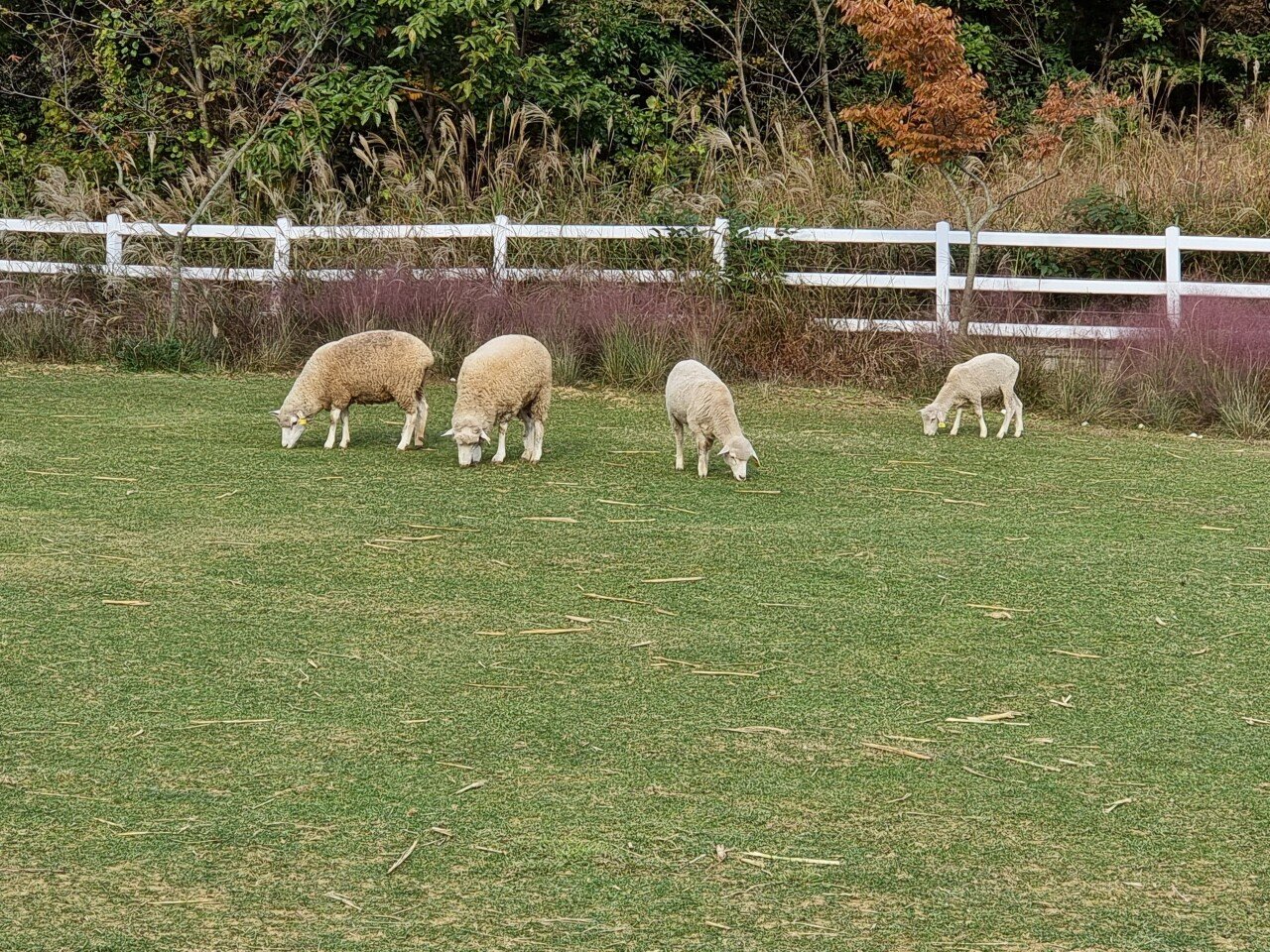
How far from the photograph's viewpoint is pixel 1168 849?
395 cm

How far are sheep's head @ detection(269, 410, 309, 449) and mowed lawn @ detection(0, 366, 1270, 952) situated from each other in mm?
512

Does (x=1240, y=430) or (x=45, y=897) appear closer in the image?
(x=45, y=897)

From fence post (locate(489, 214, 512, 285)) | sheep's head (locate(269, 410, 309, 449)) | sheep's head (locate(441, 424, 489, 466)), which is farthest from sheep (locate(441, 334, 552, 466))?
fence post (locate(489, 214, 512, 285))

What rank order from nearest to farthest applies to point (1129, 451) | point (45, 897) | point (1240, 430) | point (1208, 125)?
point (45, 897) < point (1129, 451) < point (1240, 430) < point (1208, 125)

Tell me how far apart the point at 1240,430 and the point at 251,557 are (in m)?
7.34

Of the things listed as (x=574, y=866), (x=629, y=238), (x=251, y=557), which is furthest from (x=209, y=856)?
(x=629, y=238)

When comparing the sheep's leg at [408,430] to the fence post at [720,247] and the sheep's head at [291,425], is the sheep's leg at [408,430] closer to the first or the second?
the sheep's head at [291,425]

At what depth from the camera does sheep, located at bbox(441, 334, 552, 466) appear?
8.66 meters

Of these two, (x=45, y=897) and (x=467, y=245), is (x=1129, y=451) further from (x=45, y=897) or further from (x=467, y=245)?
(x=45, y=897)

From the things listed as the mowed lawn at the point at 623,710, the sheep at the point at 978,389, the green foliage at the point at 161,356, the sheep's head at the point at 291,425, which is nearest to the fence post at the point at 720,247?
the sheep at the point at 978,389

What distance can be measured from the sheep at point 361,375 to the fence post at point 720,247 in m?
5.05

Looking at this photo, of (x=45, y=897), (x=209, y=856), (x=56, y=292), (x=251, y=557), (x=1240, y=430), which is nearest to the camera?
(x=45, y=897)

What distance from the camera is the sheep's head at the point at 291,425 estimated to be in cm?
943

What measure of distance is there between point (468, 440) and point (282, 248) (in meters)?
6.44
